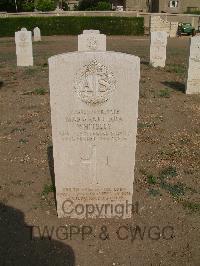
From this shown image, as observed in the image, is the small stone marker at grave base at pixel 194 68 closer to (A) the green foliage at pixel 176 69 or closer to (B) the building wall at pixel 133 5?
(A) the green foliage at pixel 176 69

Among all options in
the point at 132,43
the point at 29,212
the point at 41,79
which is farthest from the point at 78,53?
the point at 132,43

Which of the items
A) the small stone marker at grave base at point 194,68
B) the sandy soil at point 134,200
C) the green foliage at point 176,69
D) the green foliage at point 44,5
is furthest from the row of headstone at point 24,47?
the green foliage at point 44,5

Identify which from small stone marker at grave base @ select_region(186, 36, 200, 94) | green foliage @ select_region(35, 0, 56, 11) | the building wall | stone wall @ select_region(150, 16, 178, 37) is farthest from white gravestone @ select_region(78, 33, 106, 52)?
the building wall

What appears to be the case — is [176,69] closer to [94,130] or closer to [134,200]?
[134,200]

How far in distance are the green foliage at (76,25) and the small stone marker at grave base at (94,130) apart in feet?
94.5

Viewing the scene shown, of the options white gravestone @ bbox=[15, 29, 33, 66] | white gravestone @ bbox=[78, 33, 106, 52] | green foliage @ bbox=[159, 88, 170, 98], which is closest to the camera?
green foliage @ bbox=[159, 88, 170, 98]

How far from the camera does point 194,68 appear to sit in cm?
1184

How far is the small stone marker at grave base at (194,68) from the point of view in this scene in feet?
37.6

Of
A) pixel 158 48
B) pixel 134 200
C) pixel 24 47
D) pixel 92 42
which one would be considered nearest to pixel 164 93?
pixel 92 42

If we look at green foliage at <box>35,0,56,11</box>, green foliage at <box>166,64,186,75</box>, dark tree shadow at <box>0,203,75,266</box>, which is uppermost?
green foliage at <box>35,0,56,11</box>

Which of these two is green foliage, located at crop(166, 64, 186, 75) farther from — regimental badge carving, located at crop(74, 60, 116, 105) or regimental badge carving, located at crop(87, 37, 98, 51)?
regimental badge carving, located at crop(74, 60, 116, 105)

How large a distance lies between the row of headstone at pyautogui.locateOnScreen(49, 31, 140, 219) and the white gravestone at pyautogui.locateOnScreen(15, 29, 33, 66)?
1201cm

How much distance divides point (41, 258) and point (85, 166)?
1.35m

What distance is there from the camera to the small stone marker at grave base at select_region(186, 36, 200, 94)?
11461 mm
